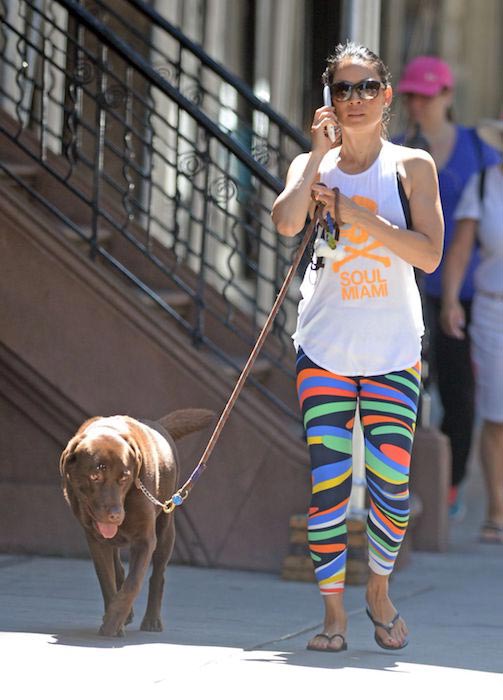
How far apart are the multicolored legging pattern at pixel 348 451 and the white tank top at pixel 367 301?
0.06 meters

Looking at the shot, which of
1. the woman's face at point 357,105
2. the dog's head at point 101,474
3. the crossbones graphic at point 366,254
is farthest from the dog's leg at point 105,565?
the woman's face at point 357,105

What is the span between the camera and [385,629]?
17.9ft

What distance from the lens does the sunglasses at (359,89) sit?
5.32 m

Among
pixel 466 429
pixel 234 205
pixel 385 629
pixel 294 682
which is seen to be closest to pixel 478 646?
pixel 385 629

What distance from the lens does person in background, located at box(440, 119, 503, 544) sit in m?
8.55

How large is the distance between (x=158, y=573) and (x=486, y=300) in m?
3.54

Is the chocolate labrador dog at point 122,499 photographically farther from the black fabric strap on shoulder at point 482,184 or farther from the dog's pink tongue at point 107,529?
the black fabric strap on shoulder at point 482,184

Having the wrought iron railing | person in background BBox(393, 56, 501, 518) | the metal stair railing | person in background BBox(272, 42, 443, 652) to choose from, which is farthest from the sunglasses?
person in background BBox(393, 56, 501, 518)

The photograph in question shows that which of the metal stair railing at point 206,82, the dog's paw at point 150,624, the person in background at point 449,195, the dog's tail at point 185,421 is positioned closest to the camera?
the dog's paw at point 150,624

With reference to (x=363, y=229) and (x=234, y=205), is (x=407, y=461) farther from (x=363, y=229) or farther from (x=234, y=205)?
(x=234, y=205)

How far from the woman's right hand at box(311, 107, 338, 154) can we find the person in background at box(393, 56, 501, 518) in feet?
11.5

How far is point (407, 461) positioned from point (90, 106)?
5.69 meters

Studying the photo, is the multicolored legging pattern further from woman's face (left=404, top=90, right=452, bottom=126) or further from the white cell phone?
woman's face (left=404, top=90, right=452, bottom=126)

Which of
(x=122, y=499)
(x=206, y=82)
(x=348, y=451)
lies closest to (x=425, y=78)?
(x=206, y=82)
